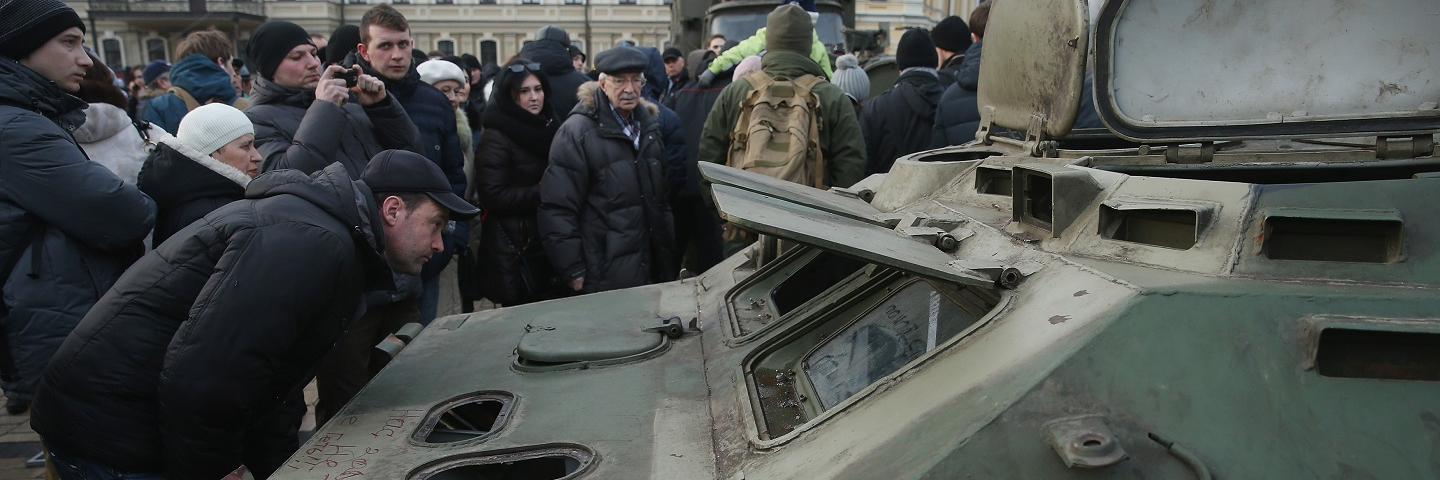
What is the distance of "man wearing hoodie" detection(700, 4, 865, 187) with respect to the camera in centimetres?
536

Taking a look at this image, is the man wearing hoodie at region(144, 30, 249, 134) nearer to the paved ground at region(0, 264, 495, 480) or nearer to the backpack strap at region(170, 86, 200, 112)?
the backpack strap at region(170, 86, 200, 112)

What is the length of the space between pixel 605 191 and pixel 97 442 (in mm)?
2722

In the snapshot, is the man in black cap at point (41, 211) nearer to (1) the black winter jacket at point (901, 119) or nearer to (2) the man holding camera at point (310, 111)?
(2) the man holding camera at point (310, 111)

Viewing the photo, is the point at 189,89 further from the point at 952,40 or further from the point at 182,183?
the point at 952,40

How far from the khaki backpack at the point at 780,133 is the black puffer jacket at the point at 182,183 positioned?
239cm

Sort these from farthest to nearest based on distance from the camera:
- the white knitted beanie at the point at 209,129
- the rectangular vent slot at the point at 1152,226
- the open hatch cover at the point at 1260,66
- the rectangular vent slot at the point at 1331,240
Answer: the white knitted beanie at the point at 209,129, the open hatch cover at the point at 1260,66, the rectangular vent slot at the point at 1152,226, the rectangular vent slot at the point at 1331,240

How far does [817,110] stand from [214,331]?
3.41m

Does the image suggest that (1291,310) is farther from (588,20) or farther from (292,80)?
(588,20)

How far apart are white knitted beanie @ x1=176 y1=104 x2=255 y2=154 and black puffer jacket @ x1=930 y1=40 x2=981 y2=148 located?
3455mm

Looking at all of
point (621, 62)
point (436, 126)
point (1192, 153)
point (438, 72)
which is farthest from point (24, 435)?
point (1192, 153)

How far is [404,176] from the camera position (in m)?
2.94

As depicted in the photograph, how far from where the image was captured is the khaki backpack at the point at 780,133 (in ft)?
16.5

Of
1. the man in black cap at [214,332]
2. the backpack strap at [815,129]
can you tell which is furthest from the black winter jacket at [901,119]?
the man in black cap at [214,332]

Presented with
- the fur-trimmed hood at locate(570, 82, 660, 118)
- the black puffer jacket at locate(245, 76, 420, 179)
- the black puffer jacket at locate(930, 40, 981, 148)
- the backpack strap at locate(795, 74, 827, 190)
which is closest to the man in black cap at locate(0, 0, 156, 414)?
the black puffer jacket at locate(245, 76, 420, 179)
